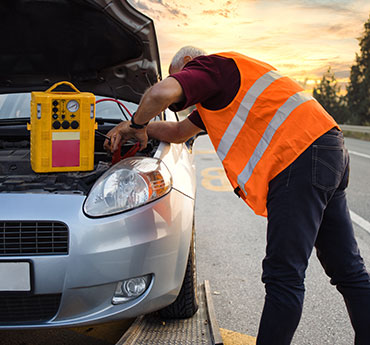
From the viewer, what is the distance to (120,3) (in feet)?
8.89

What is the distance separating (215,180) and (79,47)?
4.75 metres

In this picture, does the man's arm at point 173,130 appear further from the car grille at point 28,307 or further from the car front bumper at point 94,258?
the car grille at point 28,307

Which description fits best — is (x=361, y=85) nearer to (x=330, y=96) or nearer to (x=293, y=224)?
(x=330, y=96)

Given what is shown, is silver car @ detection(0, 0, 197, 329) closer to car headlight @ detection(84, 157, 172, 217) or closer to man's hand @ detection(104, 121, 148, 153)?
car headlight @ detection(84, 157, 172, 217)

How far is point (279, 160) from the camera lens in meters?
1.86

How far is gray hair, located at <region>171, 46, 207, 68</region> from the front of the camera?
2.18m

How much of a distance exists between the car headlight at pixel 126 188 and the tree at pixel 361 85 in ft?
150

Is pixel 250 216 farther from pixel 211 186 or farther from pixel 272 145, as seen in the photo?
pixel 272 145

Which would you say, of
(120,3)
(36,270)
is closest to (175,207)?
(36,270)

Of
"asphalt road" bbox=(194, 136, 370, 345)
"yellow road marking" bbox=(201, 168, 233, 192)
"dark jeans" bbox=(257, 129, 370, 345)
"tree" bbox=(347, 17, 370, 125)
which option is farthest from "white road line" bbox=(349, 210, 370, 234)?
"tree" bbox=(347, 17, 370, 125)

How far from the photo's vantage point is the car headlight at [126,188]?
1.98 metres

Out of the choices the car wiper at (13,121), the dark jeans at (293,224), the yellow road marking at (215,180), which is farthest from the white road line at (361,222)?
the car wiper at (13,121)

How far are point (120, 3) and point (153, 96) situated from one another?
3.61ft

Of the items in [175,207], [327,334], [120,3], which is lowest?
[327,334]
